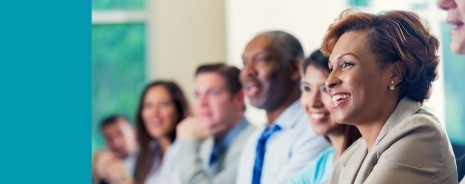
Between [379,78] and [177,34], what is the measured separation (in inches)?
199

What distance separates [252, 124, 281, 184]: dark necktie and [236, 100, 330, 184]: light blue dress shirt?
0.01 metres

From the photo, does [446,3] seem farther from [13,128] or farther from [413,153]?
[13,128]

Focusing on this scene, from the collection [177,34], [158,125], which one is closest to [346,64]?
[158,125]

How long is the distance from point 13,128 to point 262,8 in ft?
14.3

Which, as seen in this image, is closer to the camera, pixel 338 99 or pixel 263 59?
pixel 338 99

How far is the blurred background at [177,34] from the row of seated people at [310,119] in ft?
3.86

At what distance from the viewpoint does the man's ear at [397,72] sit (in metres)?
2.24

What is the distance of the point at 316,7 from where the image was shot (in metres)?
6.22

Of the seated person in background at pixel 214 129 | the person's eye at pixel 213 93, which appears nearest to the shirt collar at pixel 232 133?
the seated person in background at pixel 214 129

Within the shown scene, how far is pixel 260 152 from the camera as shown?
11.5 ft

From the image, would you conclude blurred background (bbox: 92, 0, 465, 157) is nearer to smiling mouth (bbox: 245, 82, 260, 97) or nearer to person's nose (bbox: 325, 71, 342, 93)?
smiling mouth (bbox: 245, 82, 260, 97)

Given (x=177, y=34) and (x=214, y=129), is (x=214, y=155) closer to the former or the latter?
(x=214, y=129)

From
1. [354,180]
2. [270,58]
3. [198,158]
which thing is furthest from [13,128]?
[198,158]

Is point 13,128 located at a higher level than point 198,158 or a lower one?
higher
